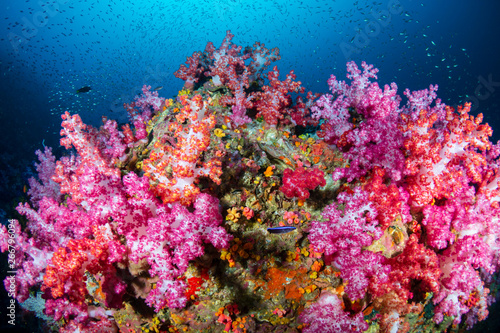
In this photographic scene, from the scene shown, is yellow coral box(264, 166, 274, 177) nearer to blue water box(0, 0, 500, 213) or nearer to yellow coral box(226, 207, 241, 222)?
yellow coral box(226, 207, 241, 222)

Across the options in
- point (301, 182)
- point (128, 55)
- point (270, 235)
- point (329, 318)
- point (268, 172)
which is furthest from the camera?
point (128, 55)

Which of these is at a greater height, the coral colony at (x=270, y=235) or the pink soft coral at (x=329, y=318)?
the coral colony at (x=270, y=235)

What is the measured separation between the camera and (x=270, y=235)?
4.02 m

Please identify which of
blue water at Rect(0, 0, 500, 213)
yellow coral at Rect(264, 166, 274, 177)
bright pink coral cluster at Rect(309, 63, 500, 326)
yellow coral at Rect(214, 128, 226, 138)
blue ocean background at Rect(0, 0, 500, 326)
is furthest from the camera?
blue water at Rect(0, 0, 500, 213)

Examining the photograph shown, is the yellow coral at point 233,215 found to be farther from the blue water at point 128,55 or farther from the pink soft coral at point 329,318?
the blue water at point 128,55

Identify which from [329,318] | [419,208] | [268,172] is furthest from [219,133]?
[419,208]

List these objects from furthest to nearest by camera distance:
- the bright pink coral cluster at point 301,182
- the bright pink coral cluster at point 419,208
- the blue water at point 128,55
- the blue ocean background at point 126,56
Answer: the blue water at point 128,55 → the blue ocean background at point 126,56 → the bright pink coral cluster at point 301,182 → the bright pink coral cluster at point 419,208

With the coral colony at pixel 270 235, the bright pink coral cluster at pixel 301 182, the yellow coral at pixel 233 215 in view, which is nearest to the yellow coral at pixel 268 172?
the coral colony at pixel 270 235

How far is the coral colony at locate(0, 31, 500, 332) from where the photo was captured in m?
3.45

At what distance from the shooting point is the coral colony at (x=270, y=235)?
11.3 feet

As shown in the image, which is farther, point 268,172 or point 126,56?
point 126,56

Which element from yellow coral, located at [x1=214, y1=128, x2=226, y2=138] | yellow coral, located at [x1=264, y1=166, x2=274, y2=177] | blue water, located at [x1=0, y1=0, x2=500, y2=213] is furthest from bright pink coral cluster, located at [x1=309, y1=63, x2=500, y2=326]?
blue water, located at [x1=0, y1=0, x2=500, y2=213]

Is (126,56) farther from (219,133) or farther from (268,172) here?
(268,172)

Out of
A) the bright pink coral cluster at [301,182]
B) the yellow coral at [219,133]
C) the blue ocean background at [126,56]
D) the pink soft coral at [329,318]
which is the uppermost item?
the blue ocean background at [126,56]
